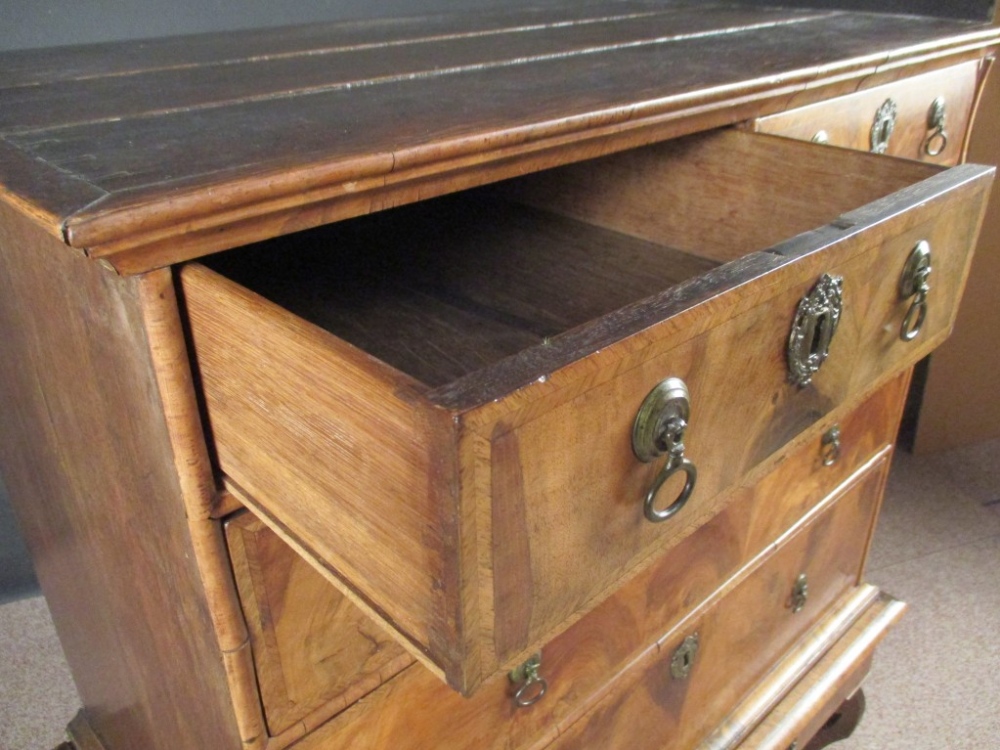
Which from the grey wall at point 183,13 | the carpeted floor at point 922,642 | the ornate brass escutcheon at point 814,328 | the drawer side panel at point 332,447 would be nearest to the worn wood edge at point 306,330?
the drawer side panel at point 332,447

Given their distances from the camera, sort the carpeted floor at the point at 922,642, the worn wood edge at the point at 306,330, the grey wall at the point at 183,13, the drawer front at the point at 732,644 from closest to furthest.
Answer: the worn wood edge at the point at 306,330 → the drawer front at the point at 732,644 → the grey wall at the point at 183,13 → the carpeted floor at the point at 922,642

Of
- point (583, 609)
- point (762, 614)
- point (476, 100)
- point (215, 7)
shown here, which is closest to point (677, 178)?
point (476, 100)

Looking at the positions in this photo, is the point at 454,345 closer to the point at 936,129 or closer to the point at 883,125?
the point at 883,125

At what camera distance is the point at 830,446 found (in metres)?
0.92

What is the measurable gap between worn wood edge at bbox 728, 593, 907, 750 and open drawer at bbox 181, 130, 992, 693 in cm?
56

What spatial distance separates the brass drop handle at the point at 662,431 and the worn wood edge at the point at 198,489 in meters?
0.22

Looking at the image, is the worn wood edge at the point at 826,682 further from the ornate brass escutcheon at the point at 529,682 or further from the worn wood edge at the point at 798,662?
the ornate brass escutcheon at the point at 529,682

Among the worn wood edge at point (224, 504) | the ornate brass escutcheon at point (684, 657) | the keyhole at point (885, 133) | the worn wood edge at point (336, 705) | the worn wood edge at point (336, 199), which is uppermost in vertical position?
the worn wood edge at point (336, 199)

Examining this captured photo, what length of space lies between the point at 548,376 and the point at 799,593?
0.80 m

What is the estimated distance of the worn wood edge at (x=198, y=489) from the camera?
42 cm

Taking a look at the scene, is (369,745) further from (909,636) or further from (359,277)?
(909,636)

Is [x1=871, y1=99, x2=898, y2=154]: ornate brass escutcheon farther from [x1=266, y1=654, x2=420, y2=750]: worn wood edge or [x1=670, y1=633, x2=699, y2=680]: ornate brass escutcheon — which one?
[x1=266, y1=654, x2=420, y2=750]: worn wood edge

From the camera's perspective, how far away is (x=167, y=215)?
375 mm

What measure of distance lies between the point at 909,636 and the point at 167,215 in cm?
126
